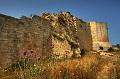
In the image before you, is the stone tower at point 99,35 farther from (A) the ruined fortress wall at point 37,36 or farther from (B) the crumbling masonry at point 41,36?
(A) the ruined fortress wall at point 37,36

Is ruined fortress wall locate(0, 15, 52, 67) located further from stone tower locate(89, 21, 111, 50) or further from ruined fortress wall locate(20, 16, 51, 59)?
stone tower locate(89, 21, 111, 50)

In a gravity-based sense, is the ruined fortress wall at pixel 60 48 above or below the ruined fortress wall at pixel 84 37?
below

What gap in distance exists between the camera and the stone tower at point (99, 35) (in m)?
22.7

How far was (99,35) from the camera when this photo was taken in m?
23.5

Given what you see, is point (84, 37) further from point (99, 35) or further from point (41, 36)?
point (41, 36)

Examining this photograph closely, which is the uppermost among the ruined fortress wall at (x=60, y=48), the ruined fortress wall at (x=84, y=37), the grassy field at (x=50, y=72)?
the ruined fortress wall at (x=84, y=37)

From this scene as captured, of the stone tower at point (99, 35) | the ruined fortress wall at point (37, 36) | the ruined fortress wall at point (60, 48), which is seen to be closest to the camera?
the ruined fortress wall at point (37, 36)

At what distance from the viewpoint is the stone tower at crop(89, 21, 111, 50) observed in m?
22.7

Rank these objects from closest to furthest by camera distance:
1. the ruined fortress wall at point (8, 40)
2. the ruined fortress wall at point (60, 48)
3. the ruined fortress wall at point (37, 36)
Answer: the ruined fortress wall at point (8, 40) < the ruined fortress wall at point (37, 36) < the ruined fortress wall at point (60, 48)

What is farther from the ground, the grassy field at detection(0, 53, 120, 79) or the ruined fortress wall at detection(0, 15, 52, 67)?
the ruined fortress wall at detection(0, 15, 52, 67)

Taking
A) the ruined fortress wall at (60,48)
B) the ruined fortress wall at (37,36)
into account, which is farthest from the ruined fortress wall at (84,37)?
the ruined fortress wall at (37,36)

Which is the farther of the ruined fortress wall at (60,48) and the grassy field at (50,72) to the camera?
the ruined fortress wall at (60,48)

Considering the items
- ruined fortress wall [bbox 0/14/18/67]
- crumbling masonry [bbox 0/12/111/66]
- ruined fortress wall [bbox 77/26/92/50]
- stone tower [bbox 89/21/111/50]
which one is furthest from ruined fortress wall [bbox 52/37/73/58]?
stone tower [bbox 89/21/111/50]

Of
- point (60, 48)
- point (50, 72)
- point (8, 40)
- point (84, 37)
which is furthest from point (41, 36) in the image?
point (84, 37)
